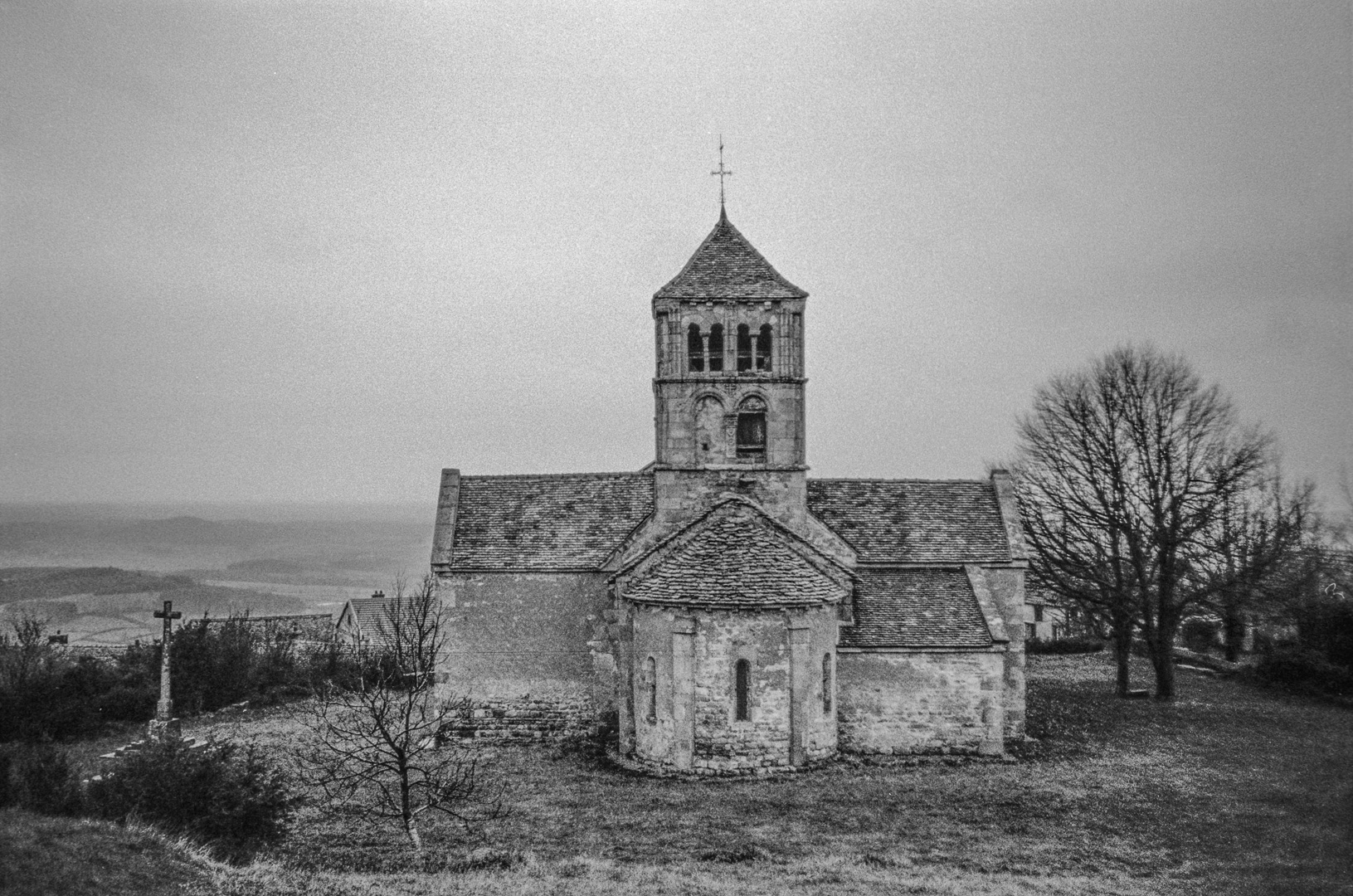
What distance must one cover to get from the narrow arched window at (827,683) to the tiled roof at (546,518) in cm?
668

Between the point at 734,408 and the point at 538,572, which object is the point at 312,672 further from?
the point at 734,408

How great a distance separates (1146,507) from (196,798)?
26.6 meters

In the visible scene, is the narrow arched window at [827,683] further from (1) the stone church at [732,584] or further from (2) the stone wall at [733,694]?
(2) the stone wall at [733,694]

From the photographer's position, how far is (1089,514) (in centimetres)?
2850

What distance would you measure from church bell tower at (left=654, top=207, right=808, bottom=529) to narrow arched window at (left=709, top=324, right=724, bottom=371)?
28mm

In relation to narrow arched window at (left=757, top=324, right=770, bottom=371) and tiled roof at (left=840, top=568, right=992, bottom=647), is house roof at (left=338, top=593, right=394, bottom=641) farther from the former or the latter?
tiled roof at (left=840, top=568, right=992, bottom=647)

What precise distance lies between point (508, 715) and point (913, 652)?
10750mm

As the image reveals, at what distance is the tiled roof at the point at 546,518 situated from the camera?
2431 centimetres

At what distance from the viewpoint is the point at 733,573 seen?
20.2 metres

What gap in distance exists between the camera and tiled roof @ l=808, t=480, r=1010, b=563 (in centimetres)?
2373

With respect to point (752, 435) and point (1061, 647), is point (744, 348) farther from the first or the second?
point (1061, 647)

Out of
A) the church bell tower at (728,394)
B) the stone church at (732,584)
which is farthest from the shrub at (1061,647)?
the church bell tower at (728,394)

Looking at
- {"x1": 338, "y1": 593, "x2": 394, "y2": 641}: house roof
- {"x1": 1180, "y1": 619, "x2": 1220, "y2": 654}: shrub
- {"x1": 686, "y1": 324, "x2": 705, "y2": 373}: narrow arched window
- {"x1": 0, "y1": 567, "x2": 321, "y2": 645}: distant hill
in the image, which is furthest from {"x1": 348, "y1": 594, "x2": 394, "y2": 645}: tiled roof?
{"x1": 1180, "y1": 619, "x2": 1220, "y2": 654}: shrub

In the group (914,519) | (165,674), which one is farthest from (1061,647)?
(165,674)
